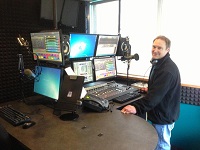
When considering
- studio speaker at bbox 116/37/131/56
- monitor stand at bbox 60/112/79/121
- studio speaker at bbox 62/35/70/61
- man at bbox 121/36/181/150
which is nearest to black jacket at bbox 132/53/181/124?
man at bbox 121/36/181/150

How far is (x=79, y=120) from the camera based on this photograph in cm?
148

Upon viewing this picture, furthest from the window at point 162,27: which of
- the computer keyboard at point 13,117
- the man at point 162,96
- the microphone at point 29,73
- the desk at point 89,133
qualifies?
the computer keyboard at point 13,117

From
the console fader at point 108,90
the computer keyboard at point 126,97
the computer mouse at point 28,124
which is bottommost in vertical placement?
the computer mouse at point 28,124

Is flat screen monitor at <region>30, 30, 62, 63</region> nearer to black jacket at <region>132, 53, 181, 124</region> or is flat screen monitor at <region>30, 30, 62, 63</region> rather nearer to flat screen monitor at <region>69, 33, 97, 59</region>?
flat screen monitor at <region>69, 33, 97, 59</region>

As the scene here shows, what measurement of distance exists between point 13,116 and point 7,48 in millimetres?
880

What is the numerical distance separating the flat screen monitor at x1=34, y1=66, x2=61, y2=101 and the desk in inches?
9.0

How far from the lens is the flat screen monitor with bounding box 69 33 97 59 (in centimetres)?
202

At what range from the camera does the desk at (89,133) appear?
111 centimetres

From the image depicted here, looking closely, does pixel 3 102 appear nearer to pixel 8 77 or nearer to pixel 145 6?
pixel 8 77

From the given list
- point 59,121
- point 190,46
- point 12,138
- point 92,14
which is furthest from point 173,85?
point 92,14

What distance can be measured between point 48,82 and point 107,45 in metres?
1.07

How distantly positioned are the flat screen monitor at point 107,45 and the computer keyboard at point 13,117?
1244mm

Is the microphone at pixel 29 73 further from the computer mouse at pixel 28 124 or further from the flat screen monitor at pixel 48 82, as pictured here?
the computer mouse at pixel 28 124

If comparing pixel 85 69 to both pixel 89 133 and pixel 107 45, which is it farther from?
pixel 89 133
